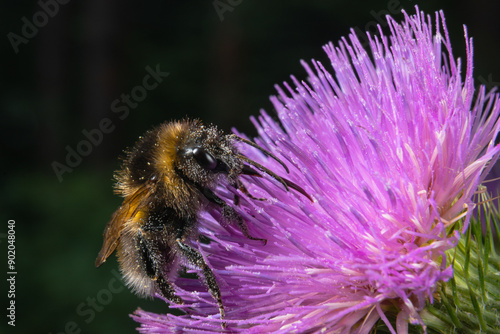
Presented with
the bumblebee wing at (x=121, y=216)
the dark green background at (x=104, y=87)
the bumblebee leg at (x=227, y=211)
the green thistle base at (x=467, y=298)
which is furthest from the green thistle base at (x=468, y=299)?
the dark green background at (x=104, y=87)

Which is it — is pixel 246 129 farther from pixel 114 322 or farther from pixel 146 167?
pixel 146 167

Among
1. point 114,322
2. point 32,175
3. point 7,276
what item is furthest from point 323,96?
point 32,175

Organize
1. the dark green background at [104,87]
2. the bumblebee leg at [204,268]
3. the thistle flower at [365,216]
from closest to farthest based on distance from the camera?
the thistle flower at [365,216], the bumblebee leg at [204,268], the dark green background at [104,87]

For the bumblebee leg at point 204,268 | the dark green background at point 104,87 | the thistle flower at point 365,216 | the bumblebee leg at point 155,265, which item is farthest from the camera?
the dark green background at point 104,87

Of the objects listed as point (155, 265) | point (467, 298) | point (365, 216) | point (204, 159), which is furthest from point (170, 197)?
point (467, 298)

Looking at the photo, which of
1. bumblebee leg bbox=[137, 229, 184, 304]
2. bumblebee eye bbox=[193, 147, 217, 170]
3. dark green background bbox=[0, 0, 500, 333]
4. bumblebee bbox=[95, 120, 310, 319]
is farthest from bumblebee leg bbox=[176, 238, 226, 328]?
dark green background bbox=[0, 0, 500, 333]

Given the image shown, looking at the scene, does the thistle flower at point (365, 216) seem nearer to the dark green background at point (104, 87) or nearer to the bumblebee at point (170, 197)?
the bumblebee at point (170, 197)
